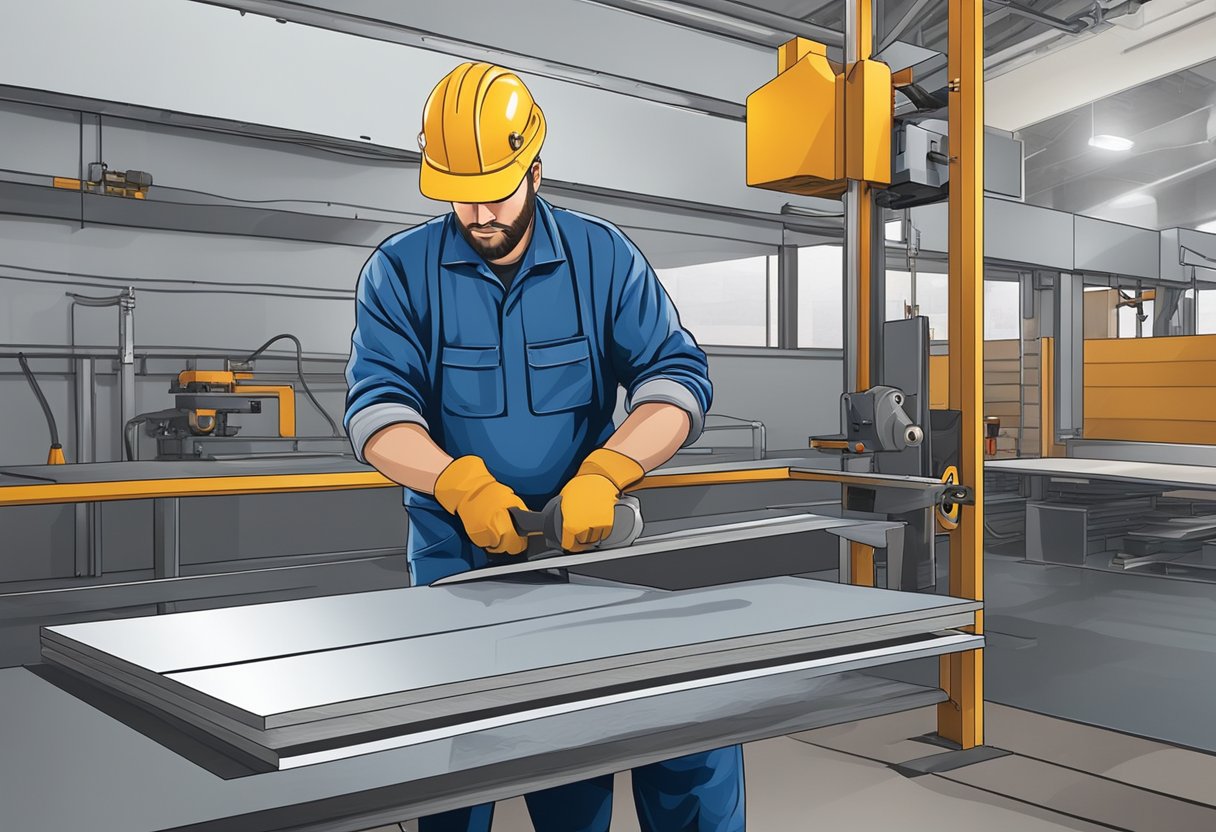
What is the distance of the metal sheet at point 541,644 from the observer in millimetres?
653

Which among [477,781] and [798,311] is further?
[798,311]

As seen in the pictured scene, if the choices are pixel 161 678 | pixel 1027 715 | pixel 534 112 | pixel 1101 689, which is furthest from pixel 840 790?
pixel 161 678

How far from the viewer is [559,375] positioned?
1440mm

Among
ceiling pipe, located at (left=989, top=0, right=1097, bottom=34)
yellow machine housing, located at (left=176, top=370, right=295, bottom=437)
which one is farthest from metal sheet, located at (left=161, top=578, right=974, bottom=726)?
ceiling pipe, located at (left=989, top=0, right=1097, bottom=34)

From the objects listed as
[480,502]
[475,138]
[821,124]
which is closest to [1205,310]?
[821,124]

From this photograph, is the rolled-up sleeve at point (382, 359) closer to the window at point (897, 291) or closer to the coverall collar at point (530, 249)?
the coverall collar at point (530, 249)

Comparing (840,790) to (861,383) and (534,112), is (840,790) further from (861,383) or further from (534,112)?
(534,112)

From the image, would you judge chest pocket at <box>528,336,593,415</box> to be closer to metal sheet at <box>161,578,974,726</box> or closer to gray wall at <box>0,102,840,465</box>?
metal sheet at <box>161,578,974,726</box>

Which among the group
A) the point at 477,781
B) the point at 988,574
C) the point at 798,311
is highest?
the point at 798,311

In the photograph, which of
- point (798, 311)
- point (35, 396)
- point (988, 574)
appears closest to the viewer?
point (35, 396)

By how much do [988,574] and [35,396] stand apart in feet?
17.2

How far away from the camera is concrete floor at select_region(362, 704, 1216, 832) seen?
83.9 inches

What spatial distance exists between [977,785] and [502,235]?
1.86 meters

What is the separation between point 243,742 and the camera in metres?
0.60
